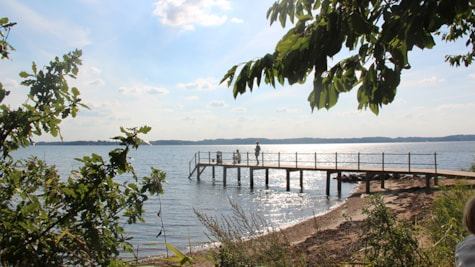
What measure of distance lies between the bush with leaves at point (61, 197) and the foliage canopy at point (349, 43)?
3.59ft

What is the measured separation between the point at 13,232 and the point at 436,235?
5600mm

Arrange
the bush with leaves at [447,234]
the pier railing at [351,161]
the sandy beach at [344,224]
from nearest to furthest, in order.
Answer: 1. the bush with leaves at [447,234]
2. the sandy beach at [344,224]
3. the pier railing at [351,161]

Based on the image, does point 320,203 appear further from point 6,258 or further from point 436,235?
point 6,258

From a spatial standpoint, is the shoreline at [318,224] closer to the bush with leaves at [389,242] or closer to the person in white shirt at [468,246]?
the bush with leaves at [389,242]

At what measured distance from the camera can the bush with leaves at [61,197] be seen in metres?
2.28

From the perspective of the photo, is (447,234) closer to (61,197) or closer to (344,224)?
(61,197)

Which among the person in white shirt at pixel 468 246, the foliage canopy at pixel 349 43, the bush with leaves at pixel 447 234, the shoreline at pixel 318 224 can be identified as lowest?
the shoreline at pixel 318 224

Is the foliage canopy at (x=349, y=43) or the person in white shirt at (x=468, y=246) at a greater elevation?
the foliage canopy at (x=349, y=43)

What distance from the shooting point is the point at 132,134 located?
2502mm

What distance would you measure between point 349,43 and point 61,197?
2024mm

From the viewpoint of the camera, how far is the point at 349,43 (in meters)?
1.86

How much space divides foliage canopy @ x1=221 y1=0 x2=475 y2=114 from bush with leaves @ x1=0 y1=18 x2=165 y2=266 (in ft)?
3.59

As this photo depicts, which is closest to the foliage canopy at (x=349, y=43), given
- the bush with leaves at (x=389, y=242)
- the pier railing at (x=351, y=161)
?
the bush with leaves at (x=389, y=242)

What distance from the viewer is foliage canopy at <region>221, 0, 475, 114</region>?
1656 millimetres
